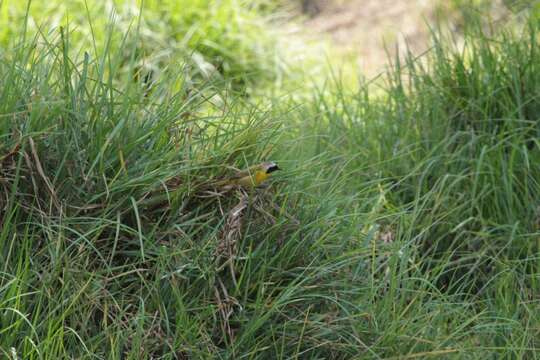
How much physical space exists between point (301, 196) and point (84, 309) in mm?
846

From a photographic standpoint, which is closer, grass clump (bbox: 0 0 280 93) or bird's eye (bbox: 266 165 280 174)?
bird's eye (bbox: 266 165 280 174)

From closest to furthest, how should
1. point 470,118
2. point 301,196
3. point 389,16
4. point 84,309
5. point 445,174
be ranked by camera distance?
point 84,309
point 301,196
point 445,174
point 470,118
point 389,16

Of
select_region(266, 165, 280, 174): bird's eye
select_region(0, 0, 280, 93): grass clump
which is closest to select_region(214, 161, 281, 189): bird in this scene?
select_region(266, 165, 280, 174): bird's eye

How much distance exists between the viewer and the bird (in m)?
3.01

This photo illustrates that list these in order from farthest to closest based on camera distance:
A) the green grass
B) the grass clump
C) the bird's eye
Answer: the grass clump, the bird's eye, the green grass

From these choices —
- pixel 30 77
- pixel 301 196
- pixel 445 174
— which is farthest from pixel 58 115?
pixel 445 174

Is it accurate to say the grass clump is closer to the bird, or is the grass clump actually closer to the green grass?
the green grass

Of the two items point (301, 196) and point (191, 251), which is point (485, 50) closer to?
point (301, 196)

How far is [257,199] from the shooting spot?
3.05 metres

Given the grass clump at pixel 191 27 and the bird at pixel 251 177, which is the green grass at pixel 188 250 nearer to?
the bird at pixel 251 177

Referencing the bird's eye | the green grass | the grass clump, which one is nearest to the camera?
the green grass

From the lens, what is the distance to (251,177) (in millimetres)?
3010

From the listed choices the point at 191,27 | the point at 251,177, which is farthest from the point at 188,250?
the point at 191,27

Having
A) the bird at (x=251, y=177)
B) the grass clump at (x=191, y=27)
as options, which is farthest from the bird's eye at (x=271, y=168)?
the grass clump at (x=191, y=27)
